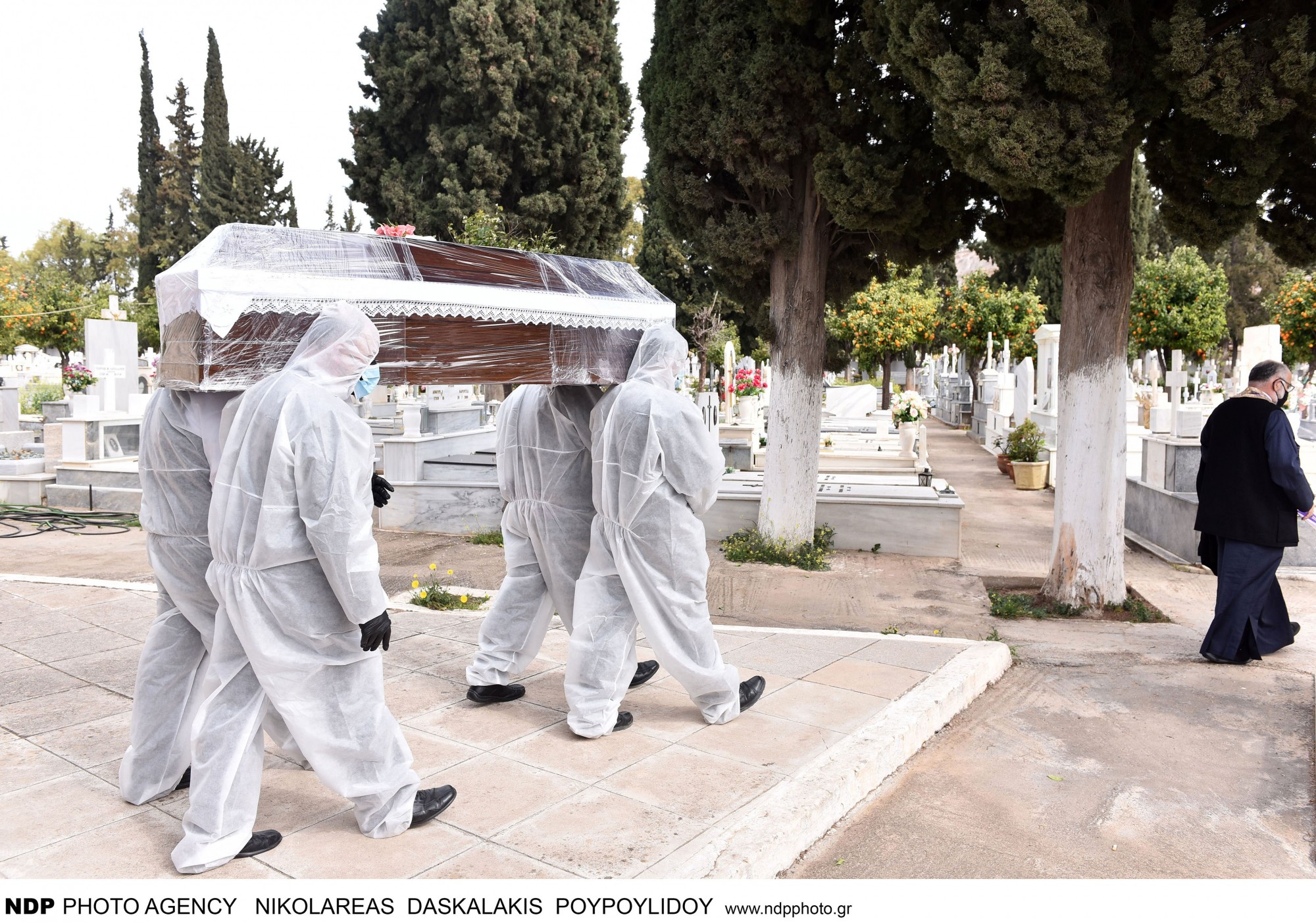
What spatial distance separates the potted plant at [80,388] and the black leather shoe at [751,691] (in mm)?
13431

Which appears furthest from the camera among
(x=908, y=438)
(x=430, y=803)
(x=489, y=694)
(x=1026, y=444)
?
(x=1026, y=444)

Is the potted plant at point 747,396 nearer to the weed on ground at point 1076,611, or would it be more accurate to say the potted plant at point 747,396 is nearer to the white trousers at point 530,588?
the weed on ground at point 1076,611

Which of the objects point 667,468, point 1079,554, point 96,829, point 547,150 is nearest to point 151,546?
point 96,829

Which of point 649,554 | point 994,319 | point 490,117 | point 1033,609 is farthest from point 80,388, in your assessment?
point 994,319

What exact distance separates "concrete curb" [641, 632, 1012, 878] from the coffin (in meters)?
1.96

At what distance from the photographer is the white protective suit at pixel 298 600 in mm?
2979

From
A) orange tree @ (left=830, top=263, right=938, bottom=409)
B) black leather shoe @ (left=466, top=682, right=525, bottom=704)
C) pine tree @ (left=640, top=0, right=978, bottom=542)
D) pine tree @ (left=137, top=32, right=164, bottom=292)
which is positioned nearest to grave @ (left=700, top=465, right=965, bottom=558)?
pine tree @ (left=640, top=0, right=978, bottom=542)

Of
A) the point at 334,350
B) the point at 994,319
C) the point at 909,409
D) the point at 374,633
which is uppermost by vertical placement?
the point at 994,319

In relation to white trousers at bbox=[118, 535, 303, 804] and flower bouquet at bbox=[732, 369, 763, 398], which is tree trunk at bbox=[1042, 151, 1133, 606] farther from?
flower bouquet at bbox=[732, 369, 763, 398]

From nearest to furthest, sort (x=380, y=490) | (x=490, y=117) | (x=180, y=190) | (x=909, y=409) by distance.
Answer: (x=380, y=490) → (x=909, y=409) → (x=490, y=117) → (x=180, y=190)

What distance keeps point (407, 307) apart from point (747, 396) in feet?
50.4

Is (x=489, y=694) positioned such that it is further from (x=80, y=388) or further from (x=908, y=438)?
(x=80, y=388)

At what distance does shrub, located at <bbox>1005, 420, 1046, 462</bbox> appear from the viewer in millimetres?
15789

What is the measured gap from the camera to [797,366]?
9156 millimetres
